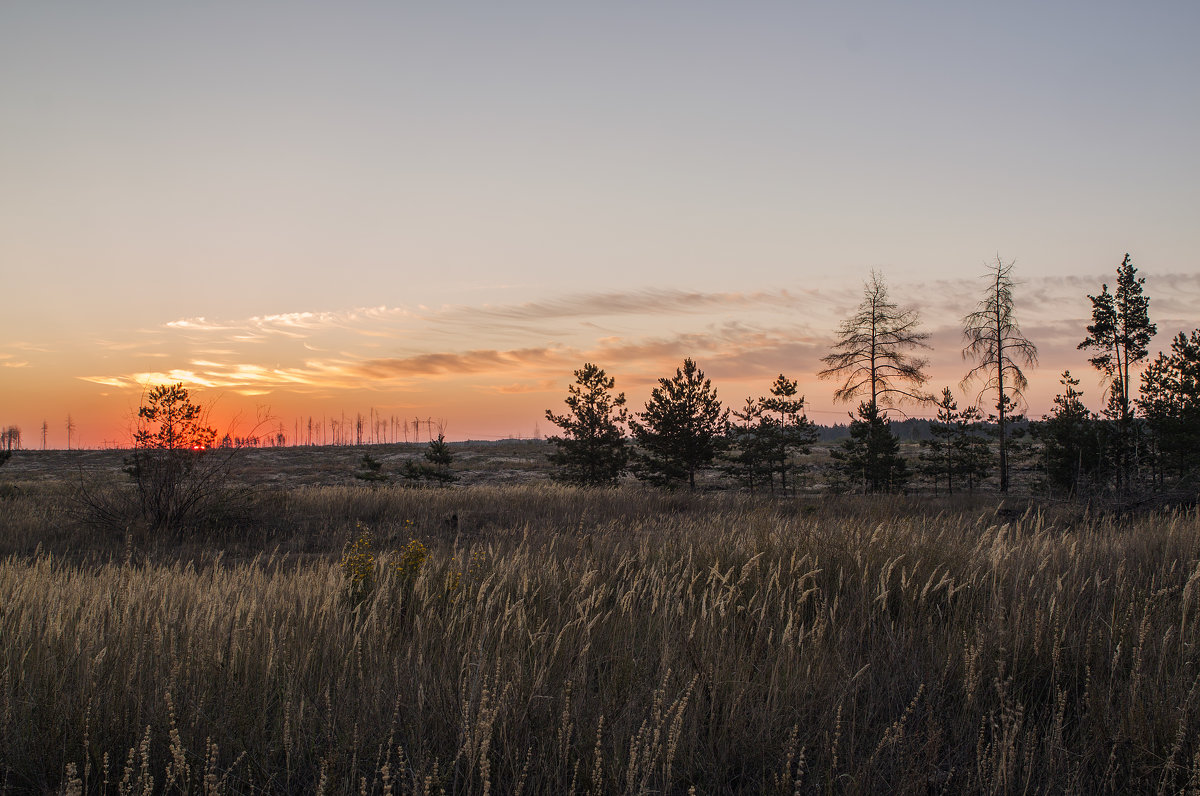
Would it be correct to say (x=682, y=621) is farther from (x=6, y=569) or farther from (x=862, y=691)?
(x=6, y=569)

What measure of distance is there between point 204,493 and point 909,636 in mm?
13259

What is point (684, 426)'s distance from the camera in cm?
2689

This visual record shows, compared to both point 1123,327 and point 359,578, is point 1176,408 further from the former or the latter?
point 359,578

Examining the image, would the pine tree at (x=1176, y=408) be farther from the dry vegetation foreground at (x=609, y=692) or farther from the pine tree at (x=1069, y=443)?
the dry vegetation foreground at (x=609, y=692)

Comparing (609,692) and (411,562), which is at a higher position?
(411,562)

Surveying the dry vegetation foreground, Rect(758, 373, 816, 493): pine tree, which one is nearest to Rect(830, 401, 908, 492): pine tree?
Rect(758, 373, 816, 493): pine tree

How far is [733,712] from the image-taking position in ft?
9.39

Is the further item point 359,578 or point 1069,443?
point 1069,443

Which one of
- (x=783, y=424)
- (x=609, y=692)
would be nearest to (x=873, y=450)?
(x=783, y=424)

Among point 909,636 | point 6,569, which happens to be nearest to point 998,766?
point 909,636

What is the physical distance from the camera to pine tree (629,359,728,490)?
26.9m

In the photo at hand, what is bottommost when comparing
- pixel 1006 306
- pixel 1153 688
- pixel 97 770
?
pixel 97 770

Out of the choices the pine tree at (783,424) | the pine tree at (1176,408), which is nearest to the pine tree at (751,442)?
the pine tree at (783,424)

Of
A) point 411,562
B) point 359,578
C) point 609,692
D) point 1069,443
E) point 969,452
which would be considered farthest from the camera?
point 969,452
